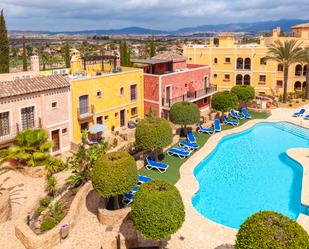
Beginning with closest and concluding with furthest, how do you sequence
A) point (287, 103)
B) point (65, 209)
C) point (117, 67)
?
point (65, 209) < point (117, 67) < point (287, 103)

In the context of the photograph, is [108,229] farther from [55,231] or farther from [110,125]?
[110,125]

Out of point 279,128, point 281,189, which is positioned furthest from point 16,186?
point 279,128

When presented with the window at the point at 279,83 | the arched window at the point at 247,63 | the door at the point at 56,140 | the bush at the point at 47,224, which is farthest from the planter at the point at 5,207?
the window at the point at 279,83

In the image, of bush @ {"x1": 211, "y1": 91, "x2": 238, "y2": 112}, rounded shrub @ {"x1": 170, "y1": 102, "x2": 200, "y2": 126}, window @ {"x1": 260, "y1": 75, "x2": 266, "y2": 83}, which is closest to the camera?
rounded shrub @ {"x1": 170, "y1": 102, "x2": 200, "y2": 126}

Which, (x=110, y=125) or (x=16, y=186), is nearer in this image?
(x=16, y=186)

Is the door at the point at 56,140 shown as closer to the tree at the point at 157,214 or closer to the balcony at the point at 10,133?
the balcony at the point at 10,133

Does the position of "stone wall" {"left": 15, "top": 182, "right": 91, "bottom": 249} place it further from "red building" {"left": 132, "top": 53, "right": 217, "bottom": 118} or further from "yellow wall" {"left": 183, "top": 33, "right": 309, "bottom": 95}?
"yellow wall" {"left": 183, "top": 33, "right": 309, "bottom": 95}

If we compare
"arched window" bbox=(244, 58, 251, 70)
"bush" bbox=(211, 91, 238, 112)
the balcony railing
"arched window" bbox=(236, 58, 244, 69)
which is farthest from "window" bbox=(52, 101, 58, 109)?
"arched window" bbox=(244, 58, 251, 70)

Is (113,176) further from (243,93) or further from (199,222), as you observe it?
(243,93)
